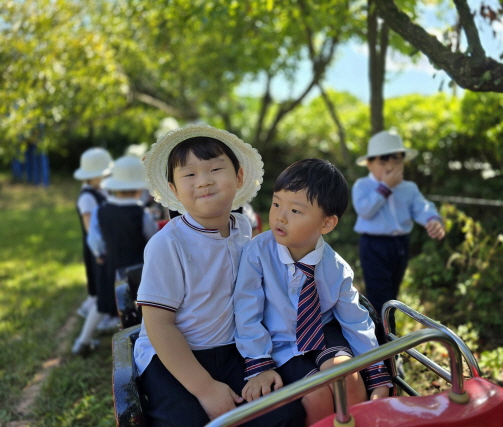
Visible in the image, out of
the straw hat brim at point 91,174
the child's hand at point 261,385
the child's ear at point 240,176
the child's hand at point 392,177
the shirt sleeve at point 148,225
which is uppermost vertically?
the straw hat brim at point 91,174

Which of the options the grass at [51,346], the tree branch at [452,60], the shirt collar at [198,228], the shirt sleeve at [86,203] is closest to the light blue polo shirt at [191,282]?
the shirt collar at [198,228]

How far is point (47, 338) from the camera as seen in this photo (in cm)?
462

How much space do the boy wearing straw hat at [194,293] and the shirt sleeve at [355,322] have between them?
1.22 feet

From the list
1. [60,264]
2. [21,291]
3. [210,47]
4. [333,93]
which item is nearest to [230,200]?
[21,291]

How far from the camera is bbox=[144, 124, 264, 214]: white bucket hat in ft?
6.81

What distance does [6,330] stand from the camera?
4766 mm

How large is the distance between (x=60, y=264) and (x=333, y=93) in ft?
29.9

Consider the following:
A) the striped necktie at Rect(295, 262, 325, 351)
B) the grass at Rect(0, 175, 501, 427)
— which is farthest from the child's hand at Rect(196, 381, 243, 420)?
the grass at Rect(0, 175, 501, 427)

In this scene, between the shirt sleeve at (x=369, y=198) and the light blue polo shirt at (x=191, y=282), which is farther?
the shirt sleeve at (x=369, y=198)

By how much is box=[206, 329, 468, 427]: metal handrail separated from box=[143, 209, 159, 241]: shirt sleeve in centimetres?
263

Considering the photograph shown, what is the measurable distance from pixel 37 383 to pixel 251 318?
2.62 meters

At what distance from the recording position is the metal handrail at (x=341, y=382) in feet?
4.35

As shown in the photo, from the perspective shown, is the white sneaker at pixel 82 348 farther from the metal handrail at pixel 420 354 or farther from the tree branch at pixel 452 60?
the tree branch at pixel 452 60

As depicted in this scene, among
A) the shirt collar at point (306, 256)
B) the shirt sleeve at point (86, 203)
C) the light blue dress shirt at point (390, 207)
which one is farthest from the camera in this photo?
the shirt sleeve at point (86, 203)
